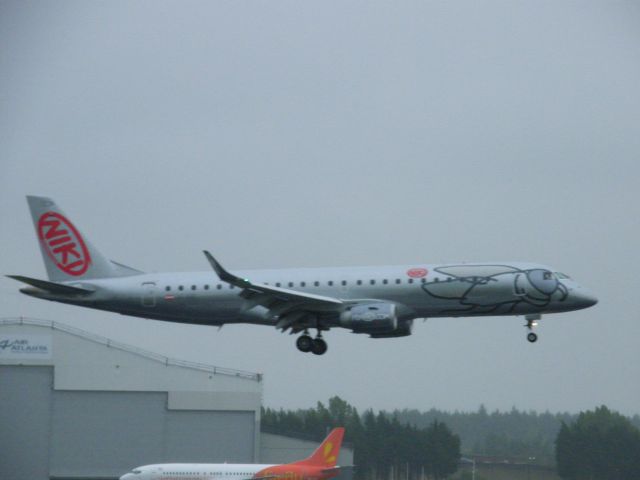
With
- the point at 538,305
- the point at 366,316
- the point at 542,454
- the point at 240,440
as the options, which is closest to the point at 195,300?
the point at 366,316

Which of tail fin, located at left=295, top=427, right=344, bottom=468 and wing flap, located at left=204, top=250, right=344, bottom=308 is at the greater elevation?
wing flap, located at left=204, top=250, right=344, bottom=308

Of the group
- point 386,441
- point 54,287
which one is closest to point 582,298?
point 54,287

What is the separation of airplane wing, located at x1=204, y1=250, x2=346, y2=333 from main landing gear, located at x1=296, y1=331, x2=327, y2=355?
573 mm

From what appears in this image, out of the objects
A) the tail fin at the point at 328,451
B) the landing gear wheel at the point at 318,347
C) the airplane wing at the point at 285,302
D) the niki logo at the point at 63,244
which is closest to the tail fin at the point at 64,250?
the niki logo at the point at 63,244

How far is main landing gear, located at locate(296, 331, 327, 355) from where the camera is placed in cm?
5769

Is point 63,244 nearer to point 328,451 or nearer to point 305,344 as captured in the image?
point 305,344

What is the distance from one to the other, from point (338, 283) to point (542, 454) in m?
39.5

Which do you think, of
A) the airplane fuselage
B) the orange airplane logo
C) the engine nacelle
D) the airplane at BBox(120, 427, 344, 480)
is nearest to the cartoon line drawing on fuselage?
the airplane fuselage

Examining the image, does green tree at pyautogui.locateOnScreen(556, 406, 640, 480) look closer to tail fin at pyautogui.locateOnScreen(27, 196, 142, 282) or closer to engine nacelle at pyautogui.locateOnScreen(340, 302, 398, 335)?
engine nacelle at pyautogui.locateOnScreen(340, 302, 398, 335)

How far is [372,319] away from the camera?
54844mm

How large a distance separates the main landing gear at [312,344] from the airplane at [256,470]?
17.3 metres

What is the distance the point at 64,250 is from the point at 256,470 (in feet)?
58.1

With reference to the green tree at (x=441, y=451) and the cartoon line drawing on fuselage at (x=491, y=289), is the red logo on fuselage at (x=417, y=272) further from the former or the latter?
the green tree at (x=441, y=451)

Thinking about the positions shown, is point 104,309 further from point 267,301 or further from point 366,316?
point 366,316
